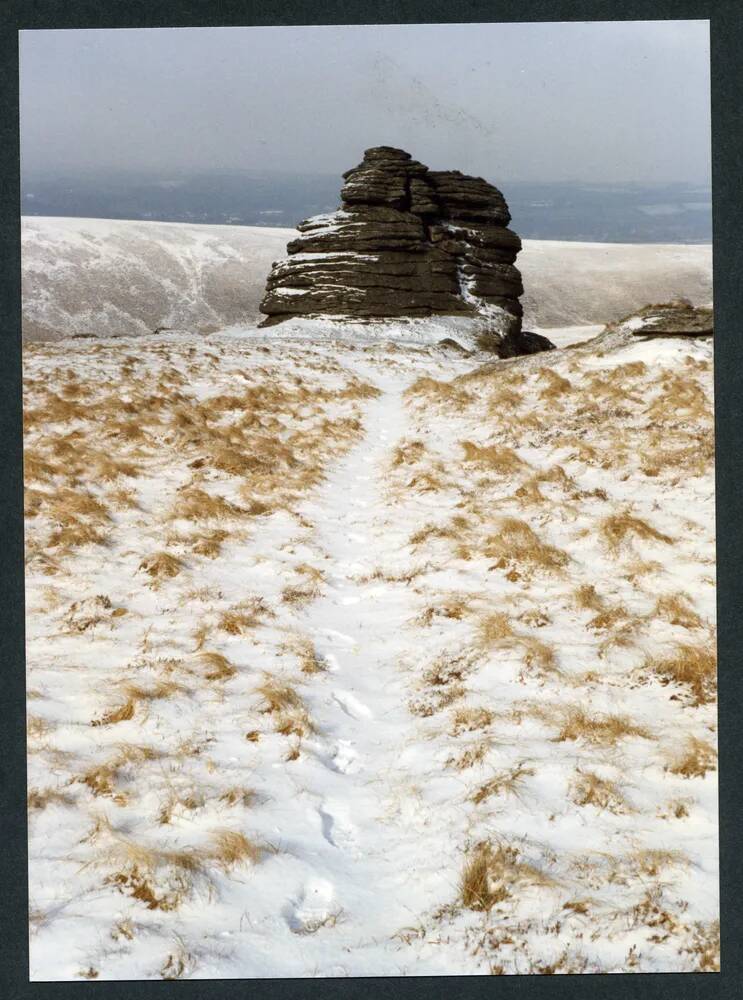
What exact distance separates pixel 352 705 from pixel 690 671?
9.78ft

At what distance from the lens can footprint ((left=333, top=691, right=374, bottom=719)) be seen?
593 cm

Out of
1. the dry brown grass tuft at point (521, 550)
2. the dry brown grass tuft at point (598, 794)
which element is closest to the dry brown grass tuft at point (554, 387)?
the dry brown grass tuft at point (521, 550)

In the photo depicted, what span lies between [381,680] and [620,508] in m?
4.18

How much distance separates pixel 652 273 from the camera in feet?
57.6

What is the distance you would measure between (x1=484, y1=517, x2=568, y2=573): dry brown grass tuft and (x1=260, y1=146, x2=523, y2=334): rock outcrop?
25.0 meters

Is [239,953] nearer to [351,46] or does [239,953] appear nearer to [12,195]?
[12,195]

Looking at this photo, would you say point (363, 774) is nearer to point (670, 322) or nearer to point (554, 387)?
point (554, 387)

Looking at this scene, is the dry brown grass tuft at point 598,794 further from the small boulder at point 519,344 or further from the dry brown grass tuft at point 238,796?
the small boulder at point 519,344

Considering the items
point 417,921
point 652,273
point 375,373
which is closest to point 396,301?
point 375,373

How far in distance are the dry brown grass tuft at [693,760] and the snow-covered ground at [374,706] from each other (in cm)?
2

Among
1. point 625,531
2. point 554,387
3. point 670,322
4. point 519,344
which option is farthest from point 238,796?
point 519,344

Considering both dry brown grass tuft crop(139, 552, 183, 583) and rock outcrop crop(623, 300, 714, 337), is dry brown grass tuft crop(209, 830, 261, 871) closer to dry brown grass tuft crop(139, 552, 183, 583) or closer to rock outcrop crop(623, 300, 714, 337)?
dry brown grass tuft crop(139, 552, 183, 583)

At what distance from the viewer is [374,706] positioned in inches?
237

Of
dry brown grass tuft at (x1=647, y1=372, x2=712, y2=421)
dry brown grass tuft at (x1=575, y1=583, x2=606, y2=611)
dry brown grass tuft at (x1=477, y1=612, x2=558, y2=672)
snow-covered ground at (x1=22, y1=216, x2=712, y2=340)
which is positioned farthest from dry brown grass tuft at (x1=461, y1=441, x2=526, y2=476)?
snow-covered ground at (x1=22, y1=216, x2=712, y2=340)
